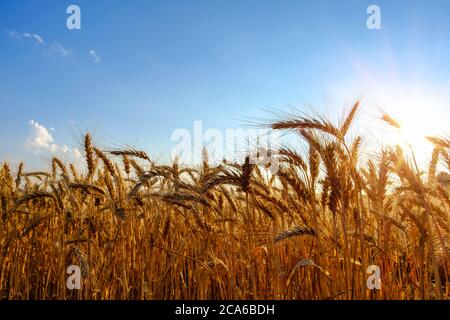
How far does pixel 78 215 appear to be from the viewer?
13.5 ft

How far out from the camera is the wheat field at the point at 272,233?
2602 millimetres

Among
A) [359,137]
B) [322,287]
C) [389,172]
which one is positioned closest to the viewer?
[322,287]

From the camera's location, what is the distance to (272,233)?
2998mm

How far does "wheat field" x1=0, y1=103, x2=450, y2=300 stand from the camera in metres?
2.60

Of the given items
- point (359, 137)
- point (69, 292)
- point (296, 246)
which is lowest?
point (69, 292)

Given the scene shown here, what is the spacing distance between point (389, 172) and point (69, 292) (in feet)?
12.1

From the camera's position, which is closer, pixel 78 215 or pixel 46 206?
pixel 78 215

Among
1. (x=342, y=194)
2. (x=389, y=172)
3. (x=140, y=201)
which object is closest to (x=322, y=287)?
(x=342, y=194)
